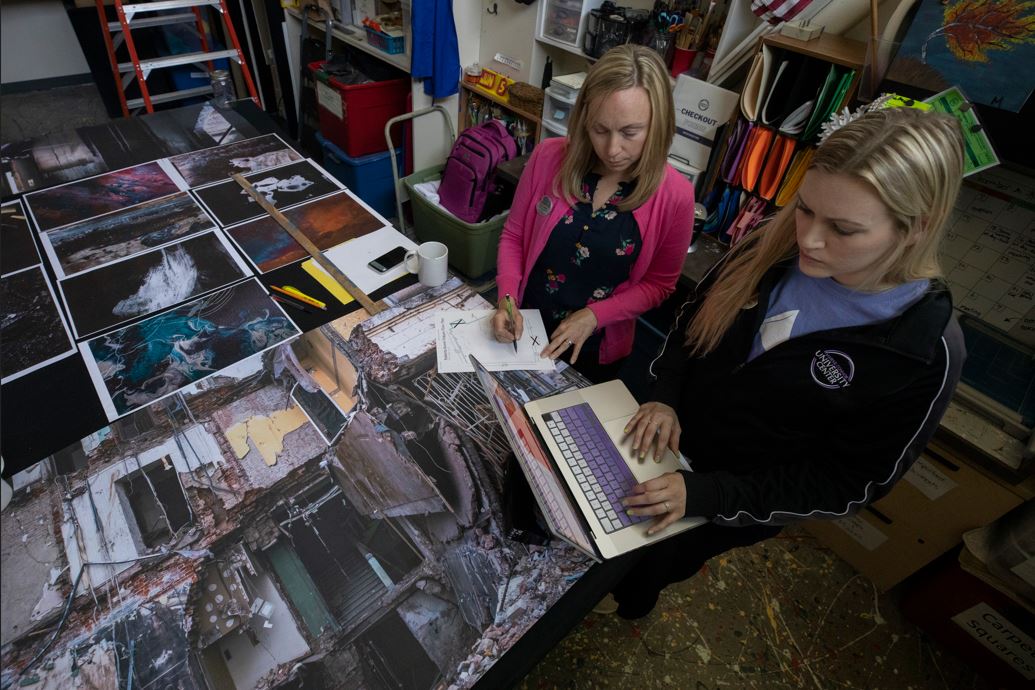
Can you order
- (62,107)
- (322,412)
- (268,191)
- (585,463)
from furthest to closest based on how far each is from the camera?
(62,107) < (268,191) < (322,412) < (585,463)

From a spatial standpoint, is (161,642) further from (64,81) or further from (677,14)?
(64,81)

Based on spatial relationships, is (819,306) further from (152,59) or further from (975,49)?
(152,59)

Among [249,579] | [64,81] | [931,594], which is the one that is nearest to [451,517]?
[249,579]

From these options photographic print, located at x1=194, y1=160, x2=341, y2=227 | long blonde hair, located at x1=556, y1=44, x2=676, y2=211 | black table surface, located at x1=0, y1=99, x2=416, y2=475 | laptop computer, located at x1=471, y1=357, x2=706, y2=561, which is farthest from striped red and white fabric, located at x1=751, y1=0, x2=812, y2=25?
black table surface, located at x1=0, y1=99, x2=416, y2=475

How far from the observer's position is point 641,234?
1174mm

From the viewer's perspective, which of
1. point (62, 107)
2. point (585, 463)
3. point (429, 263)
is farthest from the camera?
point (62, 107)

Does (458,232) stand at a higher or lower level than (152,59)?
lower

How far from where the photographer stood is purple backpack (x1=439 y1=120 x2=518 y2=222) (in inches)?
89.0

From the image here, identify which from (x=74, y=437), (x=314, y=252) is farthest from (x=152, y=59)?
(x=74, y=437)

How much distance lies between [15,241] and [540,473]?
4.95ft

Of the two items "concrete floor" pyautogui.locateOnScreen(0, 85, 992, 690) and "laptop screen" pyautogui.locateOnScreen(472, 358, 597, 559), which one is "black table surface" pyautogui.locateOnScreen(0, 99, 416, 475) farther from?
"concrete floor" pyautogui.locateOnScreen(0, 85, 992, 690)

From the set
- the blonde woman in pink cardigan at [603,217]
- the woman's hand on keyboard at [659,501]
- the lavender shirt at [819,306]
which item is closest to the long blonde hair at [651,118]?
the blonde woman in pink cardigan at [603,217]

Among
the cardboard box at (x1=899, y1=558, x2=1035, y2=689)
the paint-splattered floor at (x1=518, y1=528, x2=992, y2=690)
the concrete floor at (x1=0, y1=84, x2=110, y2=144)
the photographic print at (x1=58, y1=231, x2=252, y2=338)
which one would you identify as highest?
the photographic print at (x1=58, y1=231, x2=252, y2=338)

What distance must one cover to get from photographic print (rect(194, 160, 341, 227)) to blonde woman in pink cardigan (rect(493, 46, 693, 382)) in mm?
702
